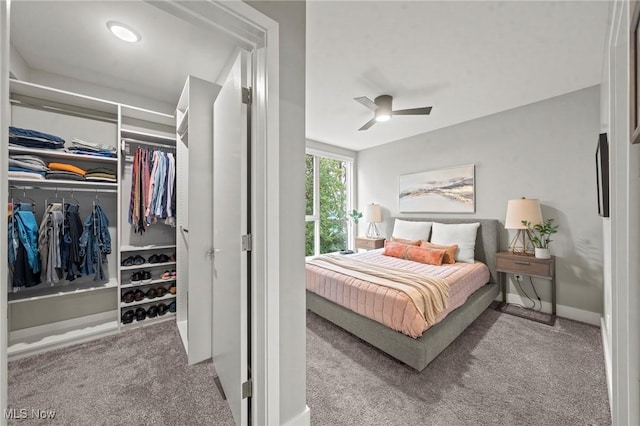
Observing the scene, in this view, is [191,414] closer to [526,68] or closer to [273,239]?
[273,239]

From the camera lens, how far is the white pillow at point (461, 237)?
331 centimetres

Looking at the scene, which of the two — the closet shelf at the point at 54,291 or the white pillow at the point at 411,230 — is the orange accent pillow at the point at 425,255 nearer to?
the white pillow at the point at 411,230

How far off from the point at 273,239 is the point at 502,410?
1.79 metres

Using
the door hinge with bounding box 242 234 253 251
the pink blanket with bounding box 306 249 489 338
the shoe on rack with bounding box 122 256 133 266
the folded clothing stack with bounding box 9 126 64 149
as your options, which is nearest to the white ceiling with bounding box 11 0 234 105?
the folded clothing stack with bounding box 9 126 64 149

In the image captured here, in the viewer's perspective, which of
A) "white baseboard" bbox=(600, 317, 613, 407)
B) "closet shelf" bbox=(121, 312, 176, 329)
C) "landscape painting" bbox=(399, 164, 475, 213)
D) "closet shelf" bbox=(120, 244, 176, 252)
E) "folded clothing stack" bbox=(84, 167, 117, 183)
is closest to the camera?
"white baseboard" bbox=(600, 317, 613, 407)

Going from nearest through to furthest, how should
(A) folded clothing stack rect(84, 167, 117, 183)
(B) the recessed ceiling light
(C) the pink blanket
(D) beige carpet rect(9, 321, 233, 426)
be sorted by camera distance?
(D) beige carpet rect(9, 321, 233, 426), (B) the recessed ceiling light, (C) the pink blanket, (A) folded clothing stack rect(84, 167, 117, 183)

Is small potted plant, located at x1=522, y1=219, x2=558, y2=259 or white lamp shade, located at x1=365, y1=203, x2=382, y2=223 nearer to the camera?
small potted plant, located at x1=522, y1=219, x2=558, y2=259

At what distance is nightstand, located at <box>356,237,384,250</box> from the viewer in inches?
184

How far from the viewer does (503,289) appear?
128 inches

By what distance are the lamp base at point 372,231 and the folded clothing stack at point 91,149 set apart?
413cm

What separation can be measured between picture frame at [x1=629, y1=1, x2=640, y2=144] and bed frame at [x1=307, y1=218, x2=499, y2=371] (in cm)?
165

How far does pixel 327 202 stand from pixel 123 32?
12.7 ft

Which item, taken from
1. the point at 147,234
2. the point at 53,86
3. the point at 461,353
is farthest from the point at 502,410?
the point at 53,86

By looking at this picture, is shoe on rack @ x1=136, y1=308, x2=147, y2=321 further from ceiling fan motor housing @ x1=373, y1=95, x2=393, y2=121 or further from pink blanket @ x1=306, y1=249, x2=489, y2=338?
ceiling fan motor housing @ x1=373, y1=95, x2=393, y2=121
